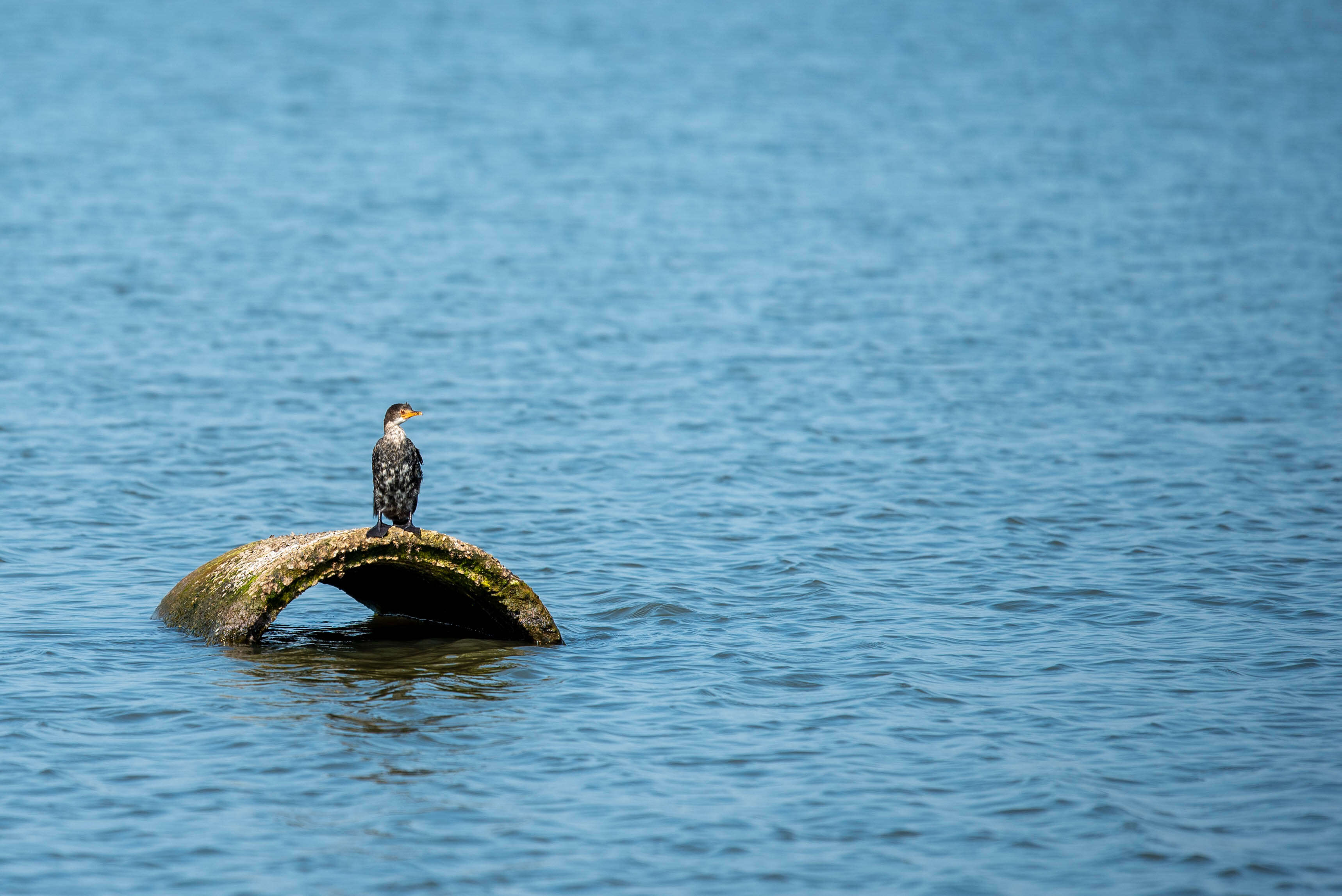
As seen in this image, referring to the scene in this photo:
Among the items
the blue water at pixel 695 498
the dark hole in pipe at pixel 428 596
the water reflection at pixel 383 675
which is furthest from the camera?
the dark hole in pipe at pixel 428 596

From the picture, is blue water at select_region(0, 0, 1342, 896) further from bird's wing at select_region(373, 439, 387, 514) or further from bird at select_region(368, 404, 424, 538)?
bird's wing at select_region(373, 439, 387, 514)

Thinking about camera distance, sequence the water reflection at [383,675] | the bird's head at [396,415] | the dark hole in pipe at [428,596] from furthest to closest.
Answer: the dark hole in pipe at [428,596] < the bird's head at [396,415] < the water reflection at [383,675]

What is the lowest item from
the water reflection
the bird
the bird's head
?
the water reflection

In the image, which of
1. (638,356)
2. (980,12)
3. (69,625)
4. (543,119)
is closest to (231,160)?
(543,119)

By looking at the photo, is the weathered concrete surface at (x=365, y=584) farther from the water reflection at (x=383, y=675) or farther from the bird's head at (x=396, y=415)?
the bird's head at (x=396, y=415)

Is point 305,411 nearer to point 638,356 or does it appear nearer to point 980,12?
point 638,356

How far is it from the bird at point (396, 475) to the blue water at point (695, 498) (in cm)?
108

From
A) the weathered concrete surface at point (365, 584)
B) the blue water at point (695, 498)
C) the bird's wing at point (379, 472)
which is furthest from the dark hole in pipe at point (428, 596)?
the bird's wing at point (379, 472)

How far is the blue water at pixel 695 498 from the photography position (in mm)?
7945

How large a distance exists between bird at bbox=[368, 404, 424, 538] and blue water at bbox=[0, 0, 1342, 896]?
1.08 meters

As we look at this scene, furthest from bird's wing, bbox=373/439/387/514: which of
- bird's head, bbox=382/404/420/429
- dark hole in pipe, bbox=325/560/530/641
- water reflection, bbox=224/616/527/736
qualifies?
water reflection, bbox=224/616/527/736

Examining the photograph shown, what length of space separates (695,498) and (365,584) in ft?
16.3

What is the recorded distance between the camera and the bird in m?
9.77

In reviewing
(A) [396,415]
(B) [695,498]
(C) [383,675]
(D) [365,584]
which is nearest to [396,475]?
(A) [396,415]
